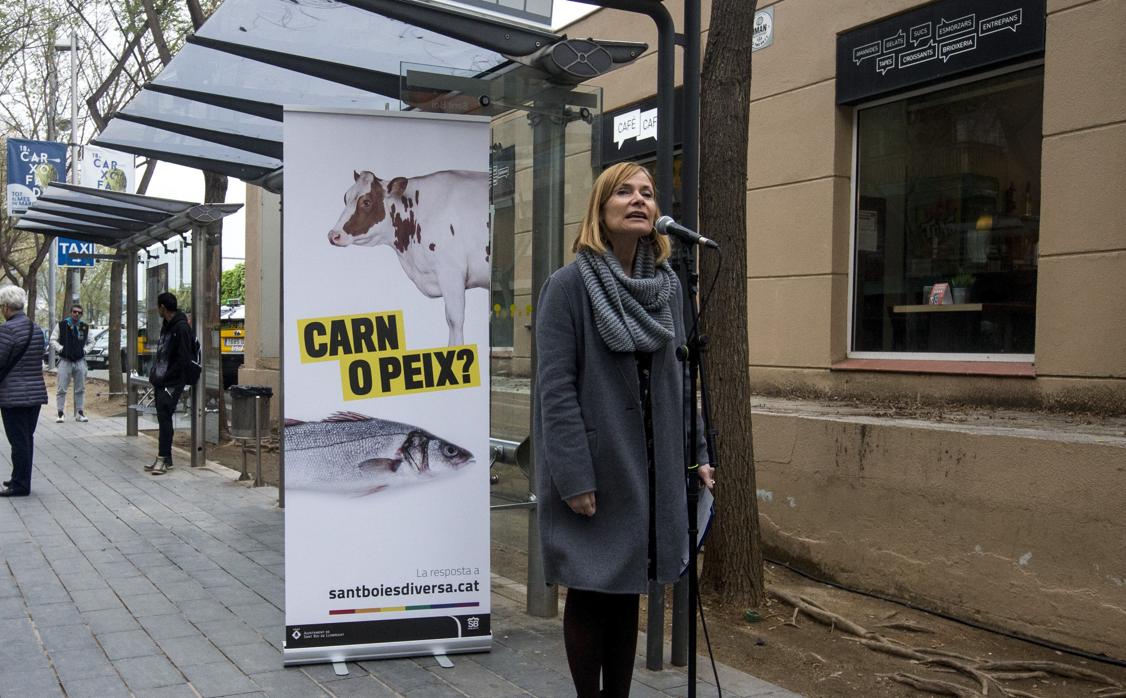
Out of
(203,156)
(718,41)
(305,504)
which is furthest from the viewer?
(203,156)

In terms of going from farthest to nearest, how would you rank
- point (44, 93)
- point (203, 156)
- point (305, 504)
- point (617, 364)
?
point (44, 93) → point (203, 156) → point (305, 504) → point (617, 364)

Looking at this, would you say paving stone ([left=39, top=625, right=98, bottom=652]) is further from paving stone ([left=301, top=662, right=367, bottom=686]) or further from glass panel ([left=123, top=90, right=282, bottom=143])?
glass panel ([left=123, top=90, right=282, bottom=143])

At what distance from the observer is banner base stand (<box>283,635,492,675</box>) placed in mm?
4324

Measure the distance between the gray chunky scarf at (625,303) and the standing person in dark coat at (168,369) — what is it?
8247mm

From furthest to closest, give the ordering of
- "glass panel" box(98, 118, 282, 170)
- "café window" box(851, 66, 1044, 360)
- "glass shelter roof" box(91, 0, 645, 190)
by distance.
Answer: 1. "glass panel" box(98, 118, 282, 170)
2. "café window" box(851, 66, 1044, 360)
3. "glass shelter roof" box(91, 0, 645, 190)

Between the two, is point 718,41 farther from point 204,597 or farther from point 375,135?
point 204,597

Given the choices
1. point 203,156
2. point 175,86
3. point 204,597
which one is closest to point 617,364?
point 204,597

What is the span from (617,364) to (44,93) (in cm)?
2791

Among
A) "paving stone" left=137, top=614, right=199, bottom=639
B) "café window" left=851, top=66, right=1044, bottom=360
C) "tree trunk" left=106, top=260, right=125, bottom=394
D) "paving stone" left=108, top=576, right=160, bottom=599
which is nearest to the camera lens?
"paving stone" left=137, top=614, right=199, bottom=639

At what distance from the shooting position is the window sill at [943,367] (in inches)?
243

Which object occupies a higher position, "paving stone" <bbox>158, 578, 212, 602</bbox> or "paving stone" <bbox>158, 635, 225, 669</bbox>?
"paving stone" <bbox>158, 635, 225, 669</bbox>

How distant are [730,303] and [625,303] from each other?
249 cm

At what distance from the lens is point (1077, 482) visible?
4754 millimetres

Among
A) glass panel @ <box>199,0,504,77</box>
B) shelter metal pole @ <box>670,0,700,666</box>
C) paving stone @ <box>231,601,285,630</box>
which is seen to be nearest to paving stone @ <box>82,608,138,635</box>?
paving stone @ <box>231,601,285,630</box>
